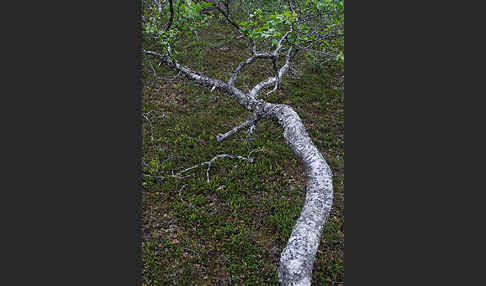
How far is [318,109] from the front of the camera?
8898 millimetres

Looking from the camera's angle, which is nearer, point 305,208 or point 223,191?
point 305,208

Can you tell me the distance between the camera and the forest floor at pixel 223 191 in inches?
174

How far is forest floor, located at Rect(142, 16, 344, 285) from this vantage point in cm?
443

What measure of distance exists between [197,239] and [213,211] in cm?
69

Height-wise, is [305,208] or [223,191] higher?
[305,208]

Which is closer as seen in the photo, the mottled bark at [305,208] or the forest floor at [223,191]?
the mottled bark at [305,208]

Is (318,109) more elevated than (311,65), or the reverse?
(311,65)

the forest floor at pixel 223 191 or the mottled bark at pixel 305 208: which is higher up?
the mottled bark at pixel 305 208

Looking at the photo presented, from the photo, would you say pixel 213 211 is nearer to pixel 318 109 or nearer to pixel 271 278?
pixel 271 278

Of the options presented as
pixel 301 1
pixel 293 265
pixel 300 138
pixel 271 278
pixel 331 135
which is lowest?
pixel 271 278

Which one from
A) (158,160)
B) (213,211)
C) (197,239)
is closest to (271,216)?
(213,211)

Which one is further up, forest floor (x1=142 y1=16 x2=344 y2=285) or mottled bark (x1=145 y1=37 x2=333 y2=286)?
mottled bark (x1=145 y1=37 x2=333 y2=286)

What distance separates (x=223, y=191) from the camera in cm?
573

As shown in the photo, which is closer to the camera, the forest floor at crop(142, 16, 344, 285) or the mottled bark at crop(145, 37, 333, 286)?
the mottled bark at crop(145, 37, 333, 286)
